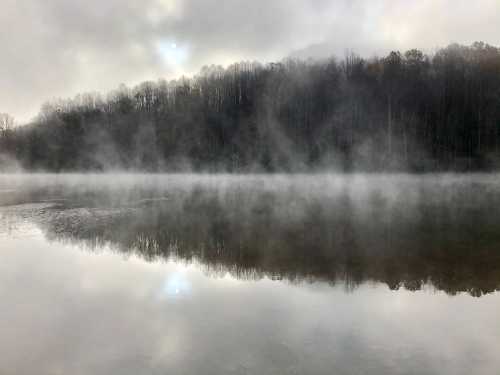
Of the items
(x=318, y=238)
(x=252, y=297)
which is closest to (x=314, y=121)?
(x=318, y=238)

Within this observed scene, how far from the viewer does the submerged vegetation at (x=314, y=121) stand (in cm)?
4525

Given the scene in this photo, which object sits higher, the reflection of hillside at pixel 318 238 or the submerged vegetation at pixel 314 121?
the submerged vegetation at pixel 314 121

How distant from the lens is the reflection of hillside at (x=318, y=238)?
7891 mm

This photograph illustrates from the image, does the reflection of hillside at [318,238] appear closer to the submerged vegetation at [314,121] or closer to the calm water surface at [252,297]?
the calm water surface at [252,297]

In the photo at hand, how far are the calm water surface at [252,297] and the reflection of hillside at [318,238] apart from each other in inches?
2.7

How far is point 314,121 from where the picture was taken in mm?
53750

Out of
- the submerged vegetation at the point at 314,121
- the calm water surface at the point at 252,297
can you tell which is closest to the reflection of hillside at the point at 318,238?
the calm water surface at the point at 252,297

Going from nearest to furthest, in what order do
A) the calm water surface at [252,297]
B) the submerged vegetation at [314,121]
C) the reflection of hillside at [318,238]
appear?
1. the calm water surface at [252,297]
2. the reflection of hillside at [318,238]
3. the submerged vegetation at [314,121]

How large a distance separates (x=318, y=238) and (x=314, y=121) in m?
44.8

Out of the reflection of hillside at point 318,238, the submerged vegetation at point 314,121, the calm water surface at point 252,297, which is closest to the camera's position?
the calm water surface at point 252,297

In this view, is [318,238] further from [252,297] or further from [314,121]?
[314,121]

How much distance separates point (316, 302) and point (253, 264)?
2.62 m

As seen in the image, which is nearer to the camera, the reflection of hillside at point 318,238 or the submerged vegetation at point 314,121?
the reflection of hillside at point 318,238

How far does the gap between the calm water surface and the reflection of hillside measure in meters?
0.07
